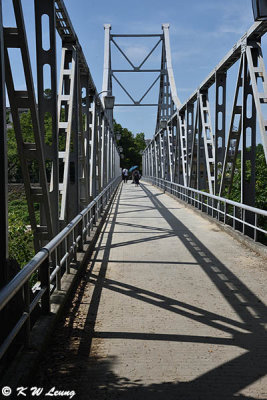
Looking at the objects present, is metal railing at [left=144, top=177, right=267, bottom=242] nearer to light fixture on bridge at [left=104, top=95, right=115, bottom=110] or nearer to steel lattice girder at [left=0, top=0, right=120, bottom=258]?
steel lattice girder at [left=0, top=0, right=120, bottom=258]

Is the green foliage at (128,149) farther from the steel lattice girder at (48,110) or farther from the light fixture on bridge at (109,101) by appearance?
the steel lattice girder at (48,110)

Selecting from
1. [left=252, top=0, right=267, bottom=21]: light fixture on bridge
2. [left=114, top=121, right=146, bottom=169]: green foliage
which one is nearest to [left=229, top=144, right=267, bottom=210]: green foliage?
[left=252, top=0, right=267, bottom=21]: light fixture on bridge

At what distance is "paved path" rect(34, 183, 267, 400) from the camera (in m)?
3.54

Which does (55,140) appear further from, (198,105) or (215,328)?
(198,105)

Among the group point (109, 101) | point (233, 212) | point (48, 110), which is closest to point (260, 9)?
point (48, 110)

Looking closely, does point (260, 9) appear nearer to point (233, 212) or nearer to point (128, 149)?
point (233, 212)

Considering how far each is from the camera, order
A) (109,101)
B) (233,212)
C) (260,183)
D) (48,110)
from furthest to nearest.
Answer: (109,101), (260,183), (233,212), (48,110)

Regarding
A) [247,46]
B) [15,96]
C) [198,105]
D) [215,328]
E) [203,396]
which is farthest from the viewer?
[198,105]

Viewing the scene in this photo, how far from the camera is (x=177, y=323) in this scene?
16.1ft

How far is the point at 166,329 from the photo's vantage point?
475 cm

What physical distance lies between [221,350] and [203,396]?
881 millimetres

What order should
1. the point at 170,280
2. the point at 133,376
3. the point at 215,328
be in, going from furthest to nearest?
the point at 170,280
the point at 215,328
the point at 133,376

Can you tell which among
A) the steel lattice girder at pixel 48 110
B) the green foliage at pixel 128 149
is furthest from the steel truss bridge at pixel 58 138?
the green foliage at pixel 128 149

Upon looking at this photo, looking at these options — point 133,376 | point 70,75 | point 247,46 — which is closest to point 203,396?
point 133,376
